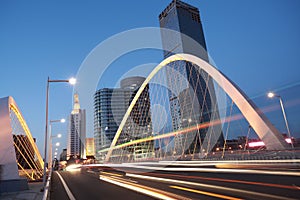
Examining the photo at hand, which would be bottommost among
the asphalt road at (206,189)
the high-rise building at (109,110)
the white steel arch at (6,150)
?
the asphalt road at (206,189)

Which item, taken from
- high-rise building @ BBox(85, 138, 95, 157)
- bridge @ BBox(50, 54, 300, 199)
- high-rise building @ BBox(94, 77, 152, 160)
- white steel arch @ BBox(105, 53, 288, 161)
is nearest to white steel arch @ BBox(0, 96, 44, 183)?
bridge @ BBox(50, 54, 300, 199)

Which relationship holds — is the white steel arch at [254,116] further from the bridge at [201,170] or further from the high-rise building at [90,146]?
the high-rise building at [90,146]

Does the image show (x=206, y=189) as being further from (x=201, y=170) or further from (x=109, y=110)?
(x=109, y=110)

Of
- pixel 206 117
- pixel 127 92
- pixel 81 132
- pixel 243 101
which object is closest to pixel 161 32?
pixel 127 92

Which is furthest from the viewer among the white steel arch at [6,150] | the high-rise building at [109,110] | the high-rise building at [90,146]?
the high-rise building at [90,146]

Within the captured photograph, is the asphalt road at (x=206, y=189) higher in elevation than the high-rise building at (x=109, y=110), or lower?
lower

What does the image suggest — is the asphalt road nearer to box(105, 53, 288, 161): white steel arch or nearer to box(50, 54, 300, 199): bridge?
box(50, 54, 300, 199): bridge

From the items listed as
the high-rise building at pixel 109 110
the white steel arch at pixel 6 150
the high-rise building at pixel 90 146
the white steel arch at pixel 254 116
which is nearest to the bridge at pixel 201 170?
the white steel arch at pixel 254 116

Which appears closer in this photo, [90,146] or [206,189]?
[206,189]

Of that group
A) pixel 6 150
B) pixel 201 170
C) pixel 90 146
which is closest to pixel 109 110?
pixel 90 146

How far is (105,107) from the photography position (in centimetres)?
13150

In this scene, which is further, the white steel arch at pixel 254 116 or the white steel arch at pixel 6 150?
the white steel arch at pixel 254 116

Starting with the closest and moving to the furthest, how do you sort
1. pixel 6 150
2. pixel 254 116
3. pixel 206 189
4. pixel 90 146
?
1. pixel 206 189
2. pixel 6 150
3. pixel 254 116
4. pixel 90 146

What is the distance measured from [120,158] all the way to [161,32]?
98.8 metres
